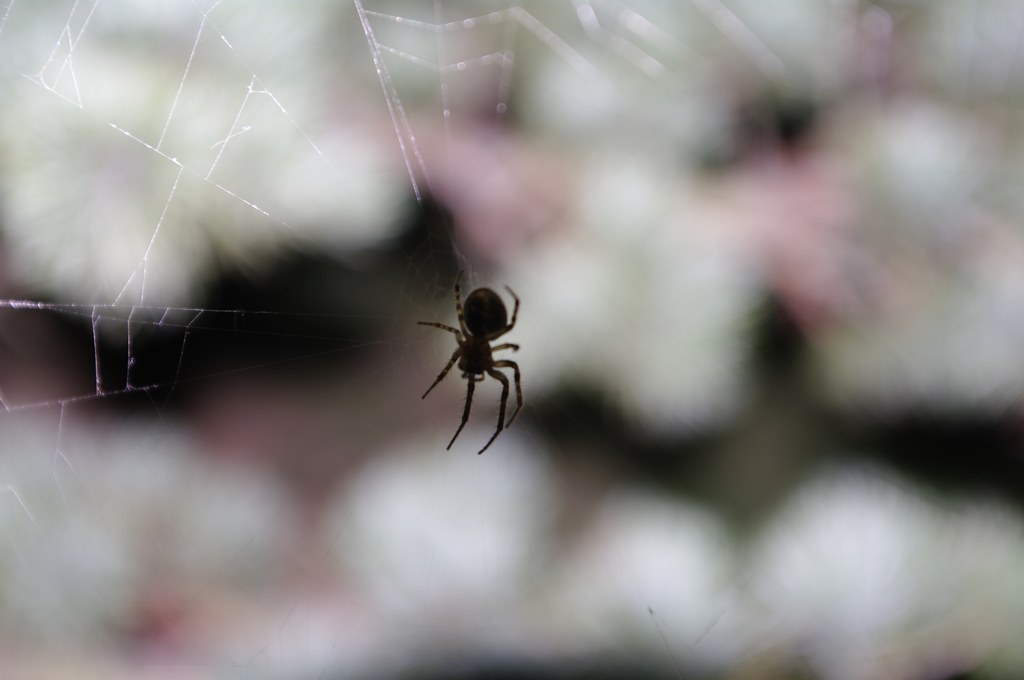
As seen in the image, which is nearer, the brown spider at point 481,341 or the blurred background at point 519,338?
the blurred background at point 519,338

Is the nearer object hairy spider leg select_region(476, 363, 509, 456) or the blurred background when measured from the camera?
the blurred background

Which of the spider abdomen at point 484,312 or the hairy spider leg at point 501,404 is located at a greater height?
the spider abdomen at point 484,312

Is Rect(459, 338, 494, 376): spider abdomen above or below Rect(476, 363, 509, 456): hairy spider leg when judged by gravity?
above

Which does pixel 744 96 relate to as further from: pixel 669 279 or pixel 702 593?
pixel 702 593

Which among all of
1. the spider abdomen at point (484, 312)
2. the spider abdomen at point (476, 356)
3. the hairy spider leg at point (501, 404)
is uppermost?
the spider abdomen at point (484, 312)

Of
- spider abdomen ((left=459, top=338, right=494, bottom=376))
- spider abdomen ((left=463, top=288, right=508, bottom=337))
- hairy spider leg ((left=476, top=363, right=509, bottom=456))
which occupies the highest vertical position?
spider abdomen ((left=463, top=288, right=508, bottom=337))
